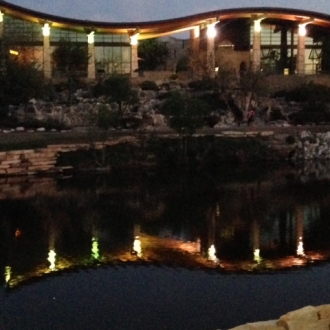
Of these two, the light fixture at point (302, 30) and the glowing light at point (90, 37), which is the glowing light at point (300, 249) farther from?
the light fixture at point (302, 30)

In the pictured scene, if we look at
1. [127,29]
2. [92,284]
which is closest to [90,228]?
[92,284]

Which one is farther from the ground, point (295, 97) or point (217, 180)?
point (295, 97)

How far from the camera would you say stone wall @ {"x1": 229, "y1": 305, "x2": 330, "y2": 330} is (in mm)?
7453

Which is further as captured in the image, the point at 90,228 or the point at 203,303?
the point at 90,228

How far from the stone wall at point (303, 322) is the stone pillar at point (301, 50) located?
42314mm

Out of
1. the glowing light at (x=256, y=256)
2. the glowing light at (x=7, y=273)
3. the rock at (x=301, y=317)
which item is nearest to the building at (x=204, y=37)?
A: the glowing light at (x=7, y=273)

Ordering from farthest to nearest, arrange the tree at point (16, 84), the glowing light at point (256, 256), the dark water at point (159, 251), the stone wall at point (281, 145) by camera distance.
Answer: the tree at point (16, 84)
the stone wall at point (281, 145)
the glowing light at point (256, 256)
the dark water at point (159, 251)

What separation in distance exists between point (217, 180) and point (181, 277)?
42.7 ft

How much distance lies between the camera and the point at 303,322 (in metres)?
7.50

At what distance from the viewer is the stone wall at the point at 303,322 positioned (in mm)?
7453

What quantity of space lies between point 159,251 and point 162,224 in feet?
10.0

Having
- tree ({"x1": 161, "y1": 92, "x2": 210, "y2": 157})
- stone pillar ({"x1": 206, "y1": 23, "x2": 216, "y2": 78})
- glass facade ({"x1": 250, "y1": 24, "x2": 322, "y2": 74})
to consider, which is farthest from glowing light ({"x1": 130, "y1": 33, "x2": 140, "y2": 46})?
tree ({"x1": 161, "y1": 92, "x2": 210, "y2": 157})

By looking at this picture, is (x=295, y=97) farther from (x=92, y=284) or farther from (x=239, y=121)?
(x=92, y=284)

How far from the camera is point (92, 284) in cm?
1258
